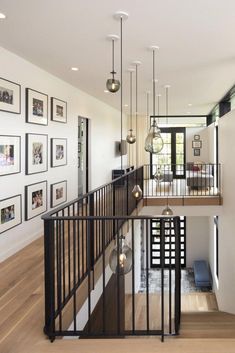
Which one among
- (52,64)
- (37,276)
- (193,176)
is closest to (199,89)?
(193,176)

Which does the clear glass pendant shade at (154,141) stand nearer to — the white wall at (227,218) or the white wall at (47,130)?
the white wall at (47,130)

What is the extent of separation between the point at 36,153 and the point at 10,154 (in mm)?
898

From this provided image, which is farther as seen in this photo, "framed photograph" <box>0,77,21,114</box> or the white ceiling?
"framed photograph" <box>0,77,21,114</box>

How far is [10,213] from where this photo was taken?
497 cm

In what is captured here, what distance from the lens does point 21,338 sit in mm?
2771

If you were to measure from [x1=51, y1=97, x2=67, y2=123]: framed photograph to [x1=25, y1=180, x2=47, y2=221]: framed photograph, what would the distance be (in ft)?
4.48

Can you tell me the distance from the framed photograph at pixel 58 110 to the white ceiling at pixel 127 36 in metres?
0.51

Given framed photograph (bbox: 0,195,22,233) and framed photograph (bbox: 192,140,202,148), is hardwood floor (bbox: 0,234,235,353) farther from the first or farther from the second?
framed photograph (bbox: 192,140,202,148)

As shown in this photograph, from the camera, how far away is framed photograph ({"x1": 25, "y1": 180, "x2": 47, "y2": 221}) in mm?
5520

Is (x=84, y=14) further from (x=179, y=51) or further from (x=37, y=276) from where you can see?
(x=37, y=276)

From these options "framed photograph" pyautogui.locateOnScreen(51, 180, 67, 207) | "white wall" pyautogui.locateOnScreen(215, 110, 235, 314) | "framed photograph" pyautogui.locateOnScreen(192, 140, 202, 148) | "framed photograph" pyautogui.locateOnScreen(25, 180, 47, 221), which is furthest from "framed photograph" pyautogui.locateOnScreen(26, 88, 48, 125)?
"framed photograph" pyautogui.locateOnScreen(192, 140, 202, 148)

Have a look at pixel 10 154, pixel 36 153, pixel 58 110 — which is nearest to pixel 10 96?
pixel 10 154

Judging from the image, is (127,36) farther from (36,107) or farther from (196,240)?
(196,240)

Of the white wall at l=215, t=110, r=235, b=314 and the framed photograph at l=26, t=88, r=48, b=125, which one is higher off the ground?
the framed photograph at l=26, t=88, r=48, b=125
